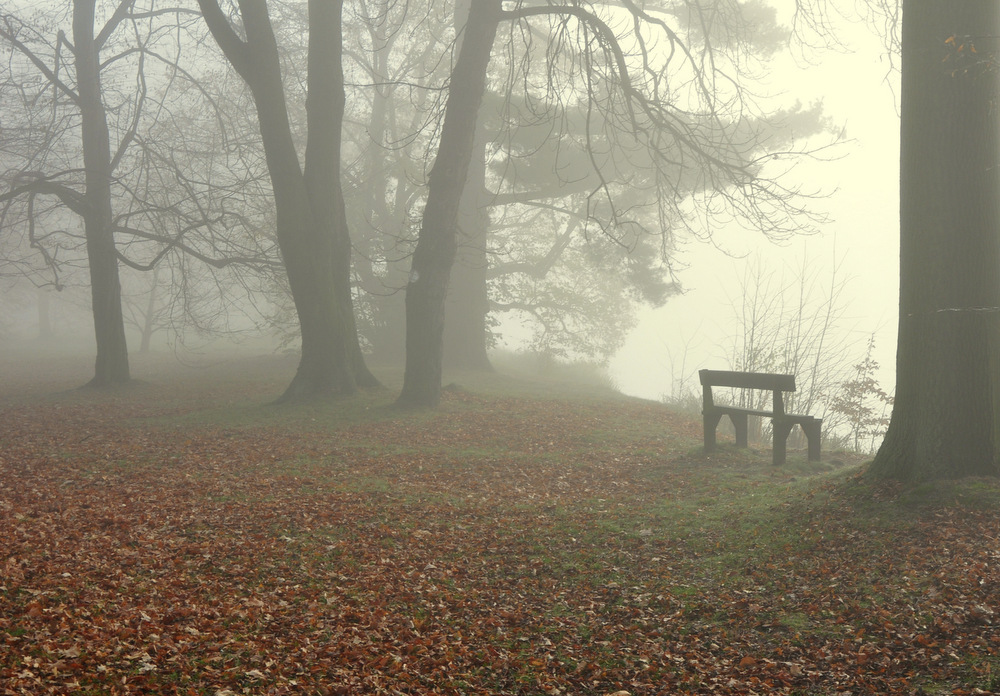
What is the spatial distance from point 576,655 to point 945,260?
13.2 ft

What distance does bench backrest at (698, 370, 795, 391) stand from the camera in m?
8.44

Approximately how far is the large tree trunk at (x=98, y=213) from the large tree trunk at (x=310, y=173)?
4.98 m

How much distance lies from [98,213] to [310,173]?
5.73 meters

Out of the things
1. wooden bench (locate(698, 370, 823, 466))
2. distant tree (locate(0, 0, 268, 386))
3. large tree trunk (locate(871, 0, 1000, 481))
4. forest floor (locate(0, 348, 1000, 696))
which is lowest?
forest floor (locate(0, 348, 1000, 696))

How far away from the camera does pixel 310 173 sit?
13578 mm

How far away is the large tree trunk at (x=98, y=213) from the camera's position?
16.3 metres

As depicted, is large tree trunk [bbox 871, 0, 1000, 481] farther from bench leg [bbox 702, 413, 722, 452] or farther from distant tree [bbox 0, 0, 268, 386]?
distant tree [bbox 0, 0, 268, 386]

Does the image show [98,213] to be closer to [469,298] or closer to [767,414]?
[469,298]

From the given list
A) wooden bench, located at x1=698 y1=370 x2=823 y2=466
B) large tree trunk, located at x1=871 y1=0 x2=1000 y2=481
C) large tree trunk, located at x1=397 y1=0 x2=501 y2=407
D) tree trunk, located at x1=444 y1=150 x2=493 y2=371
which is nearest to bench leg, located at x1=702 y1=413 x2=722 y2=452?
wooden bench, located at x1=698 y1=370 x2=823 y2=466

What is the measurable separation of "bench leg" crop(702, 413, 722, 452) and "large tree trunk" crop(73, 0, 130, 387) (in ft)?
40.9

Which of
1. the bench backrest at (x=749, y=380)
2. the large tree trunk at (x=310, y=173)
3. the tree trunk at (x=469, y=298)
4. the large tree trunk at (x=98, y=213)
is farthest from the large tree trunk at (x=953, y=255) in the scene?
the large tree trunk at (x=98, y=213)

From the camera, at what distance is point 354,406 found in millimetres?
12773

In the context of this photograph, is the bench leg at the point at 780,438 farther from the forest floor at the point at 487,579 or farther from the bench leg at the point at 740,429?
the bench leg at the point at 740,429

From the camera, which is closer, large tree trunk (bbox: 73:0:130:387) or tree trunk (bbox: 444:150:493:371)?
large tree trunk (bbox: 73:0:130:387)
